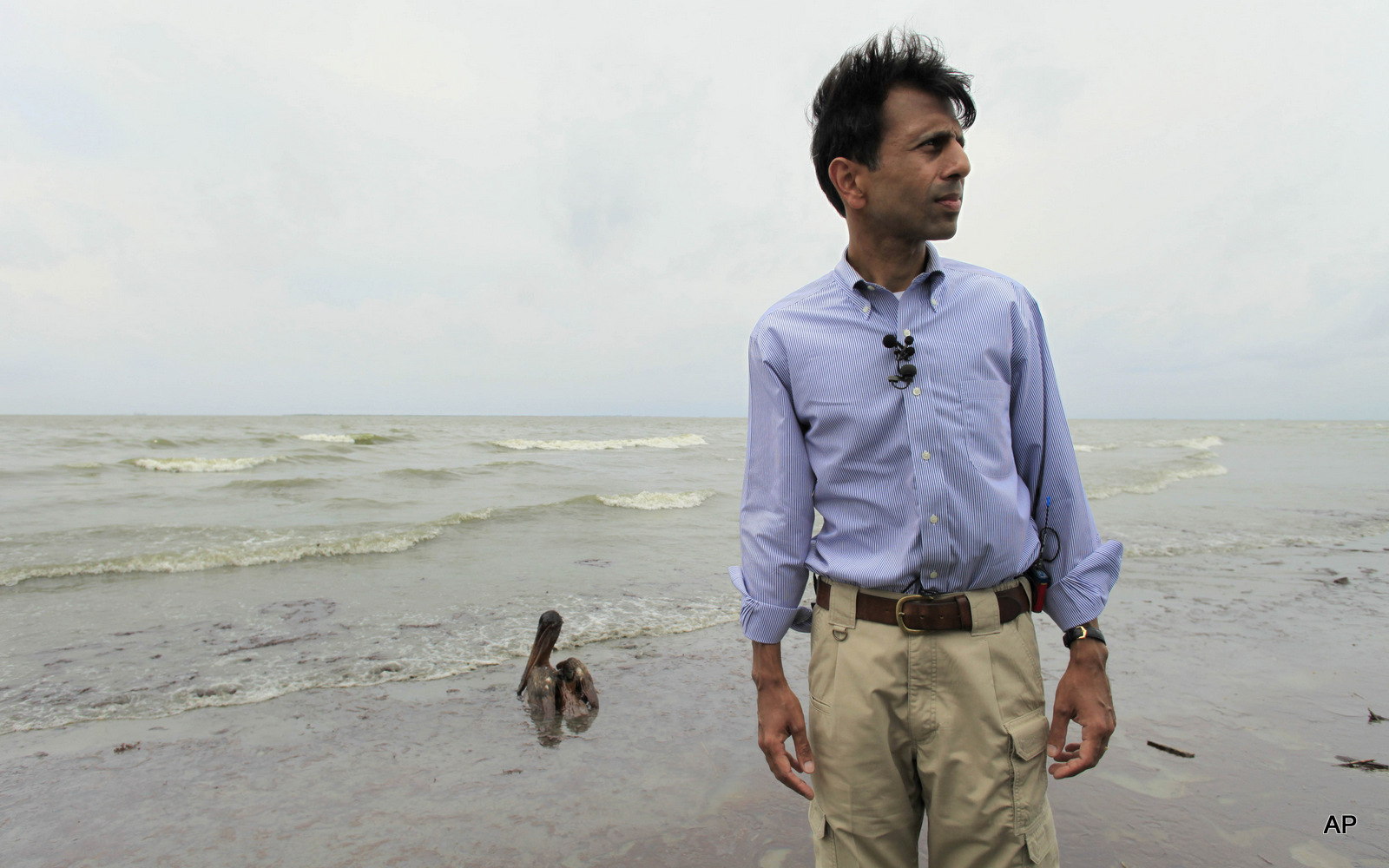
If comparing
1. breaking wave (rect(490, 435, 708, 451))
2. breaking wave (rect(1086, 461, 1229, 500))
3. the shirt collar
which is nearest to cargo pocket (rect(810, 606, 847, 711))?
the shirt collar

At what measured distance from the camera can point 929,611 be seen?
162 cm

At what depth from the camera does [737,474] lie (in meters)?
22.6

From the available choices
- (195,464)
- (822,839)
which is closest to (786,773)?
(822,839)

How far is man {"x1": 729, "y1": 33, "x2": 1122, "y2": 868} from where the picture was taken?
1617mm

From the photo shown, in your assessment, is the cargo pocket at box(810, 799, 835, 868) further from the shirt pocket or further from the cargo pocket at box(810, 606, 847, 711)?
the shirt pocket

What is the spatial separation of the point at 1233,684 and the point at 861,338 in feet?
15.8

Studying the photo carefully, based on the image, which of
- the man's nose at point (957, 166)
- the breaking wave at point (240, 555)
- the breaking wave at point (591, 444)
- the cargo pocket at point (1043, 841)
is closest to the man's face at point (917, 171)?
the man's nose at point (957, 166)

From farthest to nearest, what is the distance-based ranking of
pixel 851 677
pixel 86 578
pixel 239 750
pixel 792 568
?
pixel 86 578, pixel 239 750, pixel 792 568, pixel 851 677

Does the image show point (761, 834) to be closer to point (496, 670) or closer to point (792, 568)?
point (792, 568)

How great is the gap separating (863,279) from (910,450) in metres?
0.46

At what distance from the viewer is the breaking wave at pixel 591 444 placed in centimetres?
3553

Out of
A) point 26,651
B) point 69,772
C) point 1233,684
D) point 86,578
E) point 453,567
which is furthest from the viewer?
point 453,567

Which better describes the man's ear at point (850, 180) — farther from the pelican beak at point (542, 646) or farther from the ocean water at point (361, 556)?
the ocean water at point (361, 556)

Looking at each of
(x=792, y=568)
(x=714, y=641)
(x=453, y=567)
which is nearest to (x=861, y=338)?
(x=792, y=568)
